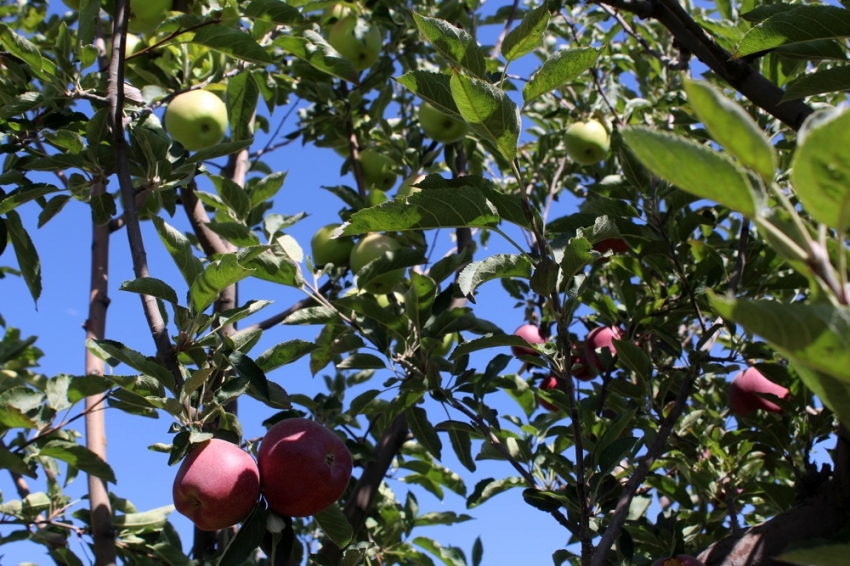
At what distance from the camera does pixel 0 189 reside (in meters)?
1.85

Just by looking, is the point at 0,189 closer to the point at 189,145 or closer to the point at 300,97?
the point at 189,145

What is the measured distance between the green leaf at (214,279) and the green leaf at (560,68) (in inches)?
22.8

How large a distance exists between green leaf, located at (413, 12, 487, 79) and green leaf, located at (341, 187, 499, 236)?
20 cm

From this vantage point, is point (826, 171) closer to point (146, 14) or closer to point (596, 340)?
point (596, 340)

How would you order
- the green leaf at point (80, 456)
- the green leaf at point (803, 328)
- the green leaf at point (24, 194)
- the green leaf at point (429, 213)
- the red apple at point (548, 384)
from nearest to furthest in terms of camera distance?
1. the green leaf at point (803, 328)
2. the green leaf at point (429, 213)
3. the green leaf at point (24, 194)
4. the green leaf at point (80, 456)
5. the red apple at point (548, 384)

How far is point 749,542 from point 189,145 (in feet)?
6.55

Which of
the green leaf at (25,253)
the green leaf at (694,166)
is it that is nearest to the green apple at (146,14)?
the green leaf at (25,253)

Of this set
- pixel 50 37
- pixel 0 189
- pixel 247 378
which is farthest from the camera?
pixel 50 37

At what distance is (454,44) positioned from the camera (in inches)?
45.9

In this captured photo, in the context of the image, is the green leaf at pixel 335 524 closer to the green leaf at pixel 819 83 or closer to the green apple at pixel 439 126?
the green leaf at pixel 819 83

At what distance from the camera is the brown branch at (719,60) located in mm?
1535

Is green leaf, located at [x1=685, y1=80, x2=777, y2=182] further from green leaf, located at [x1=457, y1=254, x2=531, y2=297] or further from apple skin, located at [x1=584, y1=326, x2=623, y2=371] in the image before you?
apple skin, located at [x1=584, y1=326, x2=623, y2=371]

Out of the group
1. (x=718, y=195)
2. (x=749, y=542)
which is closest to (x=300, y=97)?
(x=749, y=542)

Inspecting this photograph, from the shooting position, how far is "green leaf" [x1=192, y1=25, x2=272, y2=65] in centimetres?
192
